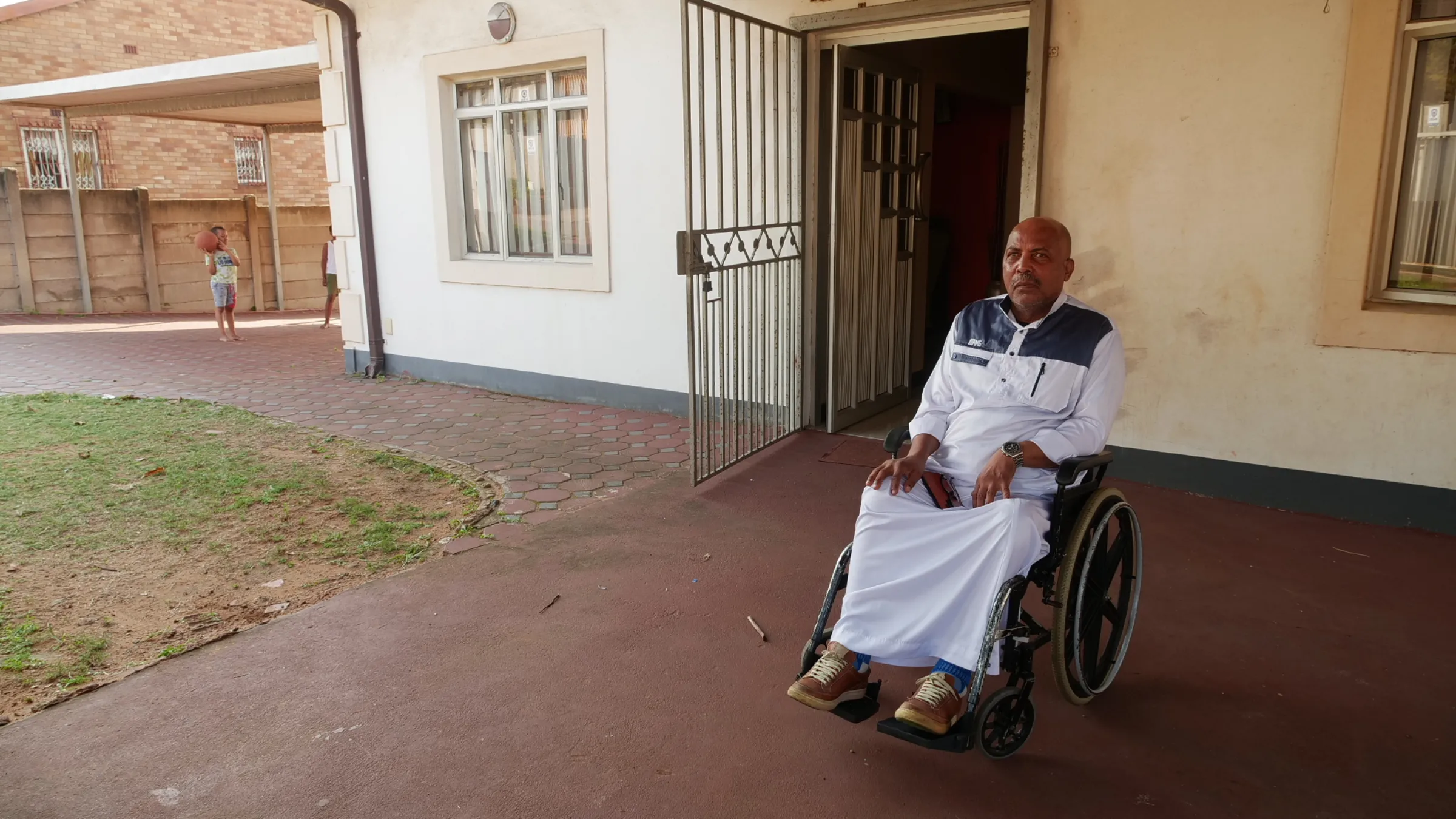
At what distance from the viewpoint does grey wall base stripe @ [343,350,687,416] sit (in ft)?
21.4

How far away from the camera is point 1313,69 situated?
4.07 m

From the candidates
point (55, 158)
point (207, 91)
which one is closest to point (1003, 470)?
point (207, 91)

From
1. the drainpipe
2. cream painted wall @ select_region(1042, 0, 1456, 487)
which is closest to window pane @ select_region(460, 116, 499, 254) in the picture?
the drainpipe

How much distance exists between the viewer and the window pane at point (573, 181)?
6672 mm

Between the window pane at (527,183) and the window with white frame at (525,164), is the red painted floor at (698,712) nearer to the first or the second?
the window with white frame at (525,164)

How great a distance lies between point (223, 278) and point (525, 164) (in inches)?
204

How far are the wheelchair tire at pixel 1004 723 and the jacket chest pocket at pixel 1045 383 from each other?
0.81 metres

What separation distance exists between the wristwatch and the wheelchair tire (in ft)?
1.95

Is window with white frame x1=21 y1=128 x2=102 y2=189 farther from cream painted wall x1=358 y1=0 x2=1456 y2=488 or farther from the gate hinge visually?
the gate hinge

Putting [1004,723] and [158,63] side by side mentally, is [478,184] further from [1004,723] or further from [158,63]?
[158,63]

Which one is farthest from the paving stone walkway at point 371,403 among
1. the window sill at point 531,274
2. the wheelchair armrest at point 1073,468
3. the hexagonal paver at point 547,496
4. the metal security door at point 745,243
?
the wheelchair armrest at point 1073,468

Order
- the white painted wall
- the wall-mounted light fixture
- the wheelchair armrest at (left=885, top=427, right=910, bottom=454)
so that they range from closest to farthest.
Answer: the wheelchair armrest at (left=885, top=427, right=910, bottom=454) < the white painted wall < the wall-mounted light fixture

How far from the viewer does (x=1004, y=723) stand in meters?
2.38

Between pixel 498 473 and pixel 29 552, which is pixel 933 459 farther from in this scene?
pixel 29 552
